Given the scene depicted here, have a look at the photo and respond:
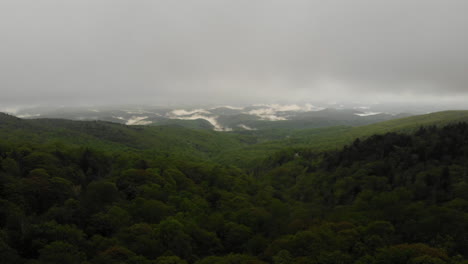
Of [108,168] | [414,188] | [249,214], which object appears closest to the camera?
[249,214]

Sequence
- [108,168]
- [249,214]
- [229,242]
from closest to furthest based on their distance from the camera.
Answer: [229,242], [249,214], [108,168]

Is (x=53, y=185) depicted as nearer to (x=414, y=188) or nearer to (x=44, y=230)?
(x=44, y=230)

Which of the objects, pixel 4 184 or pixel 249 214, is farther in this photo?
pixel 249 214

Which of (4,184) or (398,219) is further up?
(4,184)

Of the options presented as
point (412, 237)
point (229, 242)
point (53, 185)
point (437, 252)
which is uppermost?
point (53, 185)

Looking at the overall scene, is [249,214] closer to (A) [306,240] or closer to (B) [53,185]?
(A) [306,240]

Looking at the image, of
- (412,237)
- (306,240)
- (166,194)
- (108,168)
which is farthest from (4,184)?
(412,237)
